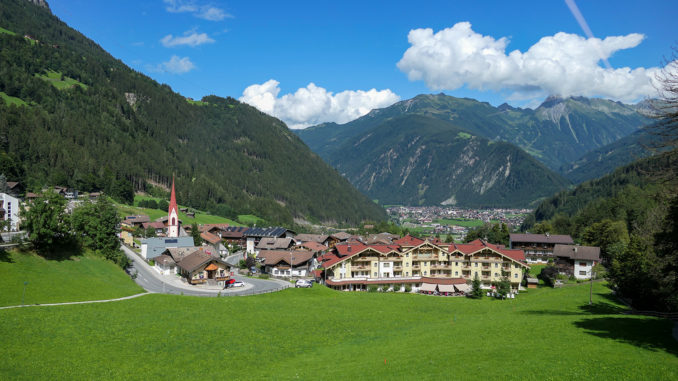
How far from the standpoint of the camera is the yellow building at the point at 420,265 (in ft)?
250

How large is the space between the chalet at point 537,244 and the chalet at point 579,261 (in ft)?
79.0

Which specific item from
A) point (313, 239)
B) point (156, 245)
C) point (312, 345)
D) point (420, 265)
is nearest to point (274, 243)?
point (313, 239)

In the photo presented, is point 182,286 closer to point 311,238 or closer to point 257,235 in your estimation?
point 257,235

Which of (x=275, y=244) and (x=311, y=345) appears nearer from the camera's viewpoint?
(x=311, y=345)

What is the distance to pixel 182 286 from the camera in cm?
6456

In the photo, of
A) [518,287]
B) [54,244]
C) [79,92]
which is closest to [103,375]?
[54,244]

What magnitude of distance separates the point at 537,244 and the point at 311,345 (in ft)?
313

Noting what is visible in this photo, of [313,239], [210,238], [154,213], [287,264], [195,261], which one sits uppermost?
[154,213]

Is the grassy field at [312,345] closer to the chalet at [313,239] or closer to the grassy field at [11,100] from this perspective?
the chalet at [313,239]

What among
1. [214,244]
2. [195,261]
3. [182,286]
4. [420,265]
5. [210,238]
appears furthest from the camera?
[210,238]

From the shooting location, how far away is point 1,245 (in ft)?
143

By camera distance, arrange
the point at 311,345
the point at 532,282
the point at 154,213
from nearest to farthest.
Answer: the point at 311,345, the point at 532,282, the point at 154,213

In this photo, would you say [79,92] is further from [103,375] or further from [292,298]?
[103,375]

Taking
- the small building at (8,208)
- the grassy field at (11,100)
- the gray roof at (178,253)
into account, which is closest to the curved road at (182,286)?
the gray roof at (178,253)
